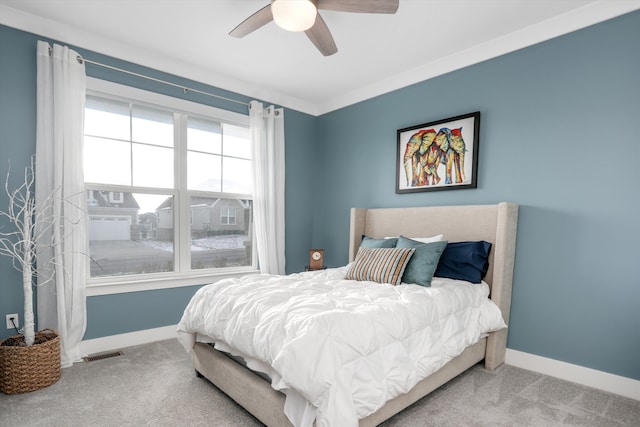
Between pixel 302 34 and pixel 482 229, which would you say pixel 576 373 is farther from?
pixel 302 34

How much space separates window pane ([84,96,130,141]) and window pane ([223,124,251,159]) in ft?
3.37

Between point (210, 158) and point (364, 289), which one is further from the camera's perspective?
point (210, 158)

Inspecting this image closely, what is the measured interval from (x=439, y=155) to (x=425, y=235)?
0.79 m

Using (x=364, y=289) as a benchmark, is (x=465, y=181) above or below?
above

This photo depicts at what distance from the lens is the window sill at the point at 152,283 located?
9.77 ft

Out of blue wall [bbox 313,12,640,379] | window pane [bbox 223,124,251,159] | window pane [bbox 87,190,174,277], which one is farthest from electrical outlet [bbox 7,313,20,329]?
blue wall [bbox 313,12,640,379]

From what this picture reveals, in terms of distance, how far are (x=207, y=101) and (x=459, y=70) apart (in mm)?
2600

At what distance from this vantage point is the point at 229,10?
2518 millimetres

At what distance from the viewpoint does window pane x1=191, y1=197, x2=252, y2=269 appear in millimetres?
3682

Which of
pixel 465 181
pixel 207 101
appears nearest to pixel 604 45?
pixel 465 181

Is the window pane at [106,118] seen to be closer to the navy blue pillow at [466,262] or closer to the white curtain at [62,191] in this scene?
the white curtain at [62,191]

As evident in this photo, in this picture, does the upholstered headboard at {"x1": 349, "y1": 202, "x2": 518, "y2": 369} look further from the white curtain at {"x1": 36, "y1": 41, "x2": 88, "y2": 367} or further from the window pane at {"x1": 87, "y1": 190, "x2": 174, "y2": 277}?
the white curtain at {"x1": 36, "y1": 41, "x2": 88, "y2": 367}

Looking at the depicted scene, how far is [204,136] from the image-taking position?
3721 millimetres

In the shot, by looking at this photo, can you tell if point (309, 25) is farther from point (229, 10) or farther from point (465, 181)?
point (465, 181)
